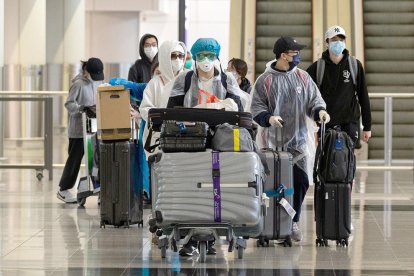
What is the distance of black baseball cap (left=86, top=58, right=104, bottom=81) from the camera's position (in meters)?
14.3

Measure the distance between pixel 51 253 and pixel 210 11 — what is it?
124 feet

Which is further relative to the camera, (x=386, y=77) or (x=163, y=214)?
(x=386, y=77)

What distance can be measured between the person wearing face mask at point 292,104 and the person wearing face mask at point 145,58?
2.85 m

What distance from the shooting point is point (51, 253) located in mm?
10023

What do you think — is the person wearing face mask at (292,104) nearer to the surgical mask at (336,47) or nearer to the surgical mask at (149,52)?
the surgical mask at (336,47)

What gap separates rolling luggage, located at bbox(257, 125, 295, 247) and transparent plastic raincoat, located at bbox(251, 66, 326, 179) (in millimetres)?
270

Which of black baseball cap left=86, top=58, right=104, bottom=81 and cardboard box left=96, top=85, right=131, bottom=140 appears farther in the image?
black baseball cap left=86, top=58, right=104, bottom=81

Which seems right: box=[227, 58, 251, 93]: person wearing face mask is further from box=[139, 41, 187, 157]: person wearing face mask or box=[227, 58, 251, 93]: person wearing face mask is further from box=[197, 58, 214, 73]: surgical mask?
box=[197, 58, 214, 73]: surgical mask

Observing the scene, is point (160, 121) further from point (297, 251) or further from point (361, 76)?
point (361, 76)

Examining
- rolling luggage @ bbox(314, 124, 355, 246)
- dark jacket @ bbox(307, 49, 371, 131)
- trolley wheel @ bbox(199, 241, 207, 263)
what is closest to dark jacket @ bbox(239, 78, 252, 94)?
dark jacket @ bbox(307, 49, 371, 131)

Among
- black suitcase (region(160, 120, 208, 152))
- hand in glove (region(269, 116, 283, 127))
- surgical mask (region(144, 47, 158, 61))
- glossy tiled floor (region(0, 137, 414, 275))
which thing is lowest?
glossy tiled floor (region(0, 137, 414, 275))

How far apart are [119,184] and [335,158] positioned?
2.20m

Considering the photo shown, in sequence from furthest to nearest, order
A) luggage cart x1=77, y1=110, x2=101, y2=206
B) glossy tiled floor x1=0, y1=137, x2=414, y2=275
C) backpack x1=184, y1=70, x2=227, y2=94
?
1. luggage cart x1=77, y1=110, x2=101, y2=206
2. backpack x1=184, y1=70, x2=227, y2=94
3. glossy tiled floor x1=0, y1=137, x2=414, y2=275

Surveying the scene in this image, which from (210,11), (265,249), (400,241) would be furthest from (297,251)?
(210,11)
